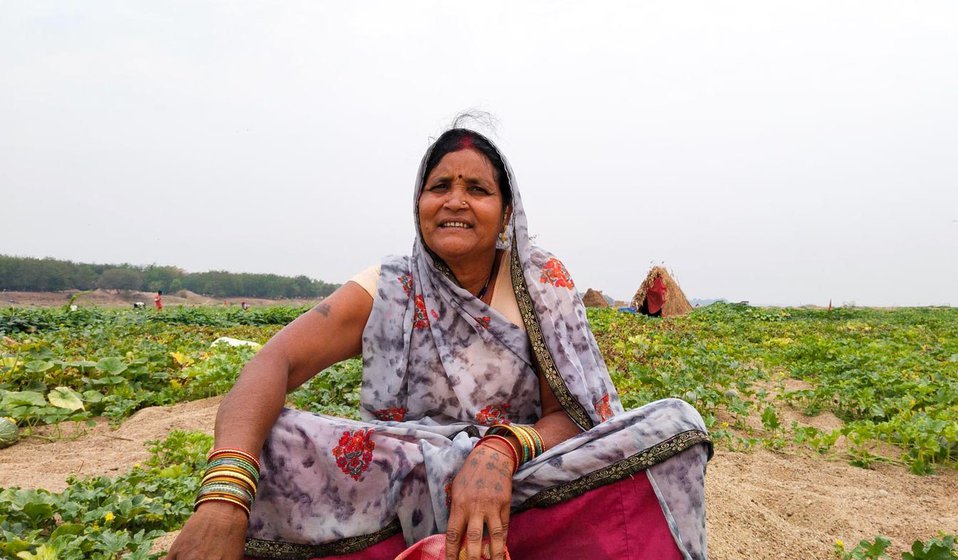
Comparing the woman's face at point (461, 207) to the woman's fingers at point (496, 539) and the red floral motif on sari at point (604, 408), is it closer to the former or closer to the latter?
the red floral motif on sari at point (604, 408)

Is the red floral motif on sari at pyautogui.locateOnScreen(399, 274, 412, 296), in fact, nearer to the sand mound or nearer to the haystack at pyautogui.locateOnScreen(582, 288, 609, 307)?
the sand mound

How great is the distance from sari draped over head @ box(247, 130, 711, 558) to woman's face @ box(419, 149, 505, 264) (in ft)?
0.31

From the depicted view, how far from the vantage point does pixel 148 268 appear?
5731 cm

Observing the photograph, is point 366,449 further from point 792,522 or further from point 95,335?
point 95,335

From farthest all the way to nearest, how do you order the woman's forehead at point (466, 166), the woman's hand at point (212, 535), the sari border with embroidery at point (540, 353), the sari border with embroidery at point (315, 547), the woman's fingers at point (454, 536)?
the woman's forehead at point (466, 166) < the sari border with embroidery at point (540, 353) < the sari border with embroidery at point (315, 547) < the woman's fingers at point (454, 536) < the woman's hand at point (212, 535)

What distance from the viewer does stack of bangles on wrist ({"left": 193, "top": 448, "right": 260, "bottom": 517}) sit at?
Result: 1.49m

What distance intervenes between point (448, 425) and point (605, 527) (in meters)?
0.62

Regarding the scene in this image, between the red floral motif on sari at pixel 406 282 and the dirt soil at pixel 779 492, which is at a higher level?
the red floral motif on sari at pixel 406 282

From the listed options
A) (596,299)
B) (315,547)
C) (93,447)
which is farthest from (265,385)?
(596,299)

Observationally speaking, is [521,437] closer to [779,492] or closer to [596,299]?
[779,492]

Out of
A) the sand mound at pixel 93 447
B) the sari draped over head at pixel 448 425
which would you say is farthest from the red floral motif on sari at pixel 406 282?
the sand mound at pixel 93 447

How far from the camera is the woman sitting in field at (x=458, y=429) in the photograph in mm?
1593

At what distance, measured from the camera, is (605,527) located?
5.25 feet

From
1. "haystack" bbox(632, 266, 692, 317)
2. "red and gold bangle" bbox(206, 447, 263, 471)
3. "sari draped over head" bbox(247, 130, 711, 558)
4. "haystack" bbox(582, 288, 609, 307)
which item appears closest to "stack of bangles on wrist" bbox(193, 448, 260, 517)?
"red and gold bangle" bbox(206, 447, 263, 471)
